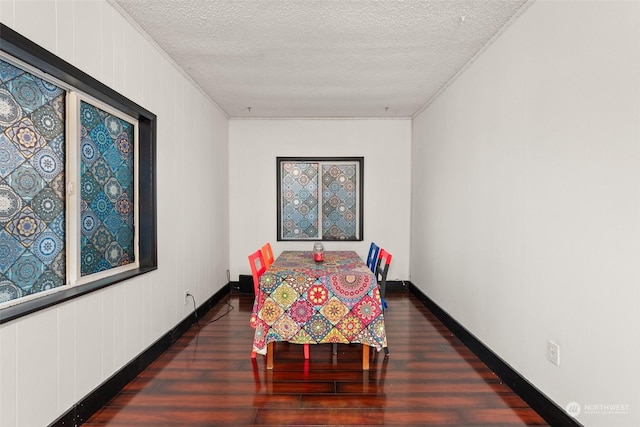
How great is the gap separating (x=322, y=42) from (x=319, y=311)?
89.5 inches

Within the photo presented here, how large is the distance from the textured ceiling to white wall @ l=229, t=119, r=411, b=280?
1.02 metres

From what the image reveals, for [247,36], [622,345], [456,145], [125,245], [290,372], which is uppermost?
[247,36]

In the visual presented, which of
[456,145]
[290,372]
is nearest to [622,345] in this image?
[290,372]

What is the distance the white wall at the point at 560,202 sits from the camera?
1617 mm

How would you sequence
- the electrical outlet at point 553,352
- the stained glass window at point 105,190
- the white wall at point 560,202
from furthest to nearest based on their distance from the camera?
the stained glass window at point 105,190 → the electrical outlet at point 553,352 → the white wall at point 560,202

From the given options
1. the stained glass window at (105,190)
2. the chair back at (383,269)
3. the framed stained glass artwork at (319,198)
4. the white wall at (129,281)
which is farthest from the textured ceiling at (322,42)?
the chair back at (383,269)

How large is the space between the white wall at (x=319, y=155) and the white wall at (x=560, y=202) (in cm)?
207

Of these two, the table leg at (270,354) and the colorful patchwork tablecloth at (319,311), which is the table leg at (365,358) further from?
the table leg at (270,354)

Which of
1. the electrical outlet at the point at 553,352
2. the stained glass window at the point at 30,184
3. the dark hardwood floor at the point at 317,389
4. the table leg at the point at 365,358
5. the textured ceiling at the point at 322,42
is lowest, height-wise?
the dark hardwood floor at the point at 317,389

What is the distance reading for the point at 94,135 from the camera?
2.42 meters

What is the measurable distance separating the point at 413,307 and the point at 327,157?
260 cm

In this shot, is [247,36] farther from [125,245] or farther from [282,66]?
[125,245]

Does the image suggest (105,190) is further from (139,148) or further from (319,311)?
(319,311)

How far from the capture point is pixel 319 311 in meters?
2.75
